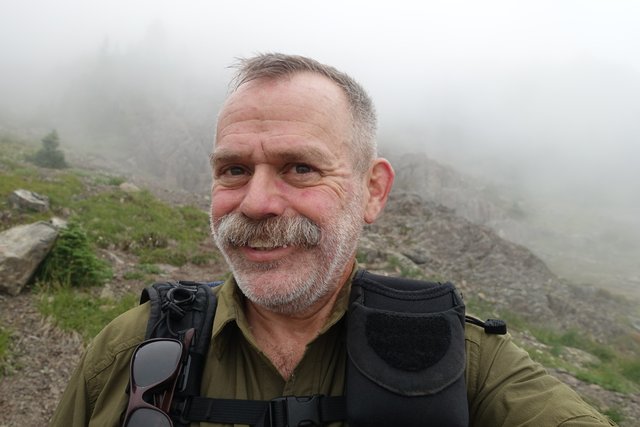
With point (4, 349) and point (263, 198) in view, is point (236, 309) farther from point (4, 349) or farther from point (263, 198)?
point (4, 349)

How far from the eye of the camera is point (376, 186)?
297 centimetres

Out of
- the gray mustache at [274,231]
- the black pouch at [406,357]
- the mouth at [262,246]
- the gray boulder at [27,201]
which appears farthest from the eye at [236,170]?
the gray boulder at [27,201]

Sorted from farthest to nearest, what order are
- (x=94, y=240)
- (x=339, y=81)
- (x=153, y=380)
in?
(x=94, y=240)
(x=339, y=81)
(x=153, y=380)

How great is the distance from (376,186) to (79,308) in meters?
6.84

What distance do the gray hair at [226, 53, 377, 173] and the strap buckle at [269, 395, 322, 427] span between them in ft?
4.67

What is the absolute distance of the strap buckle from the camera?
81.2 inches

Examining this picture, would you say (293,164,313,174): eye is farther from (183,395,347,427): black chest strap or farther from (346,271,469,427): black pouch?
(183,395,347,427): black chest strap

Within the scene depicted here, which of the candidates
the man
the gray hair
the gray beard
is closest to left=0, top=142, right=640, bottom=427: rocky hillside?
the man

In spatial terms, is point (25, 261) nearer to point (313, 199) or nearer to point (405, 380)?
point (313, 199)

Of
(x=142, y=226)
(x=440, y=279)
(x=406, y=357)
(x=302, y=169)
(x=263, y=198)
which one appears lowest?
(x=440, y=279)

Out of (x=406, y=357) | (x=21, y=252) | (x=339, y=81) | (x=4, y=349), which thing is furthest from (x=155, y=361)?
(x=21, y=252)

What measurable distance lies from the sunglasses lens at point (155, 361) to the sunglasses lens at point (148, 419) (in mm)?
133

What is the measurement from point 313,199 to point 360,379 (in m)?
1.02

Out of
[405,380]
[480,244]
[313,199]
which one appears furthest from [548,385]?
[480,244]
